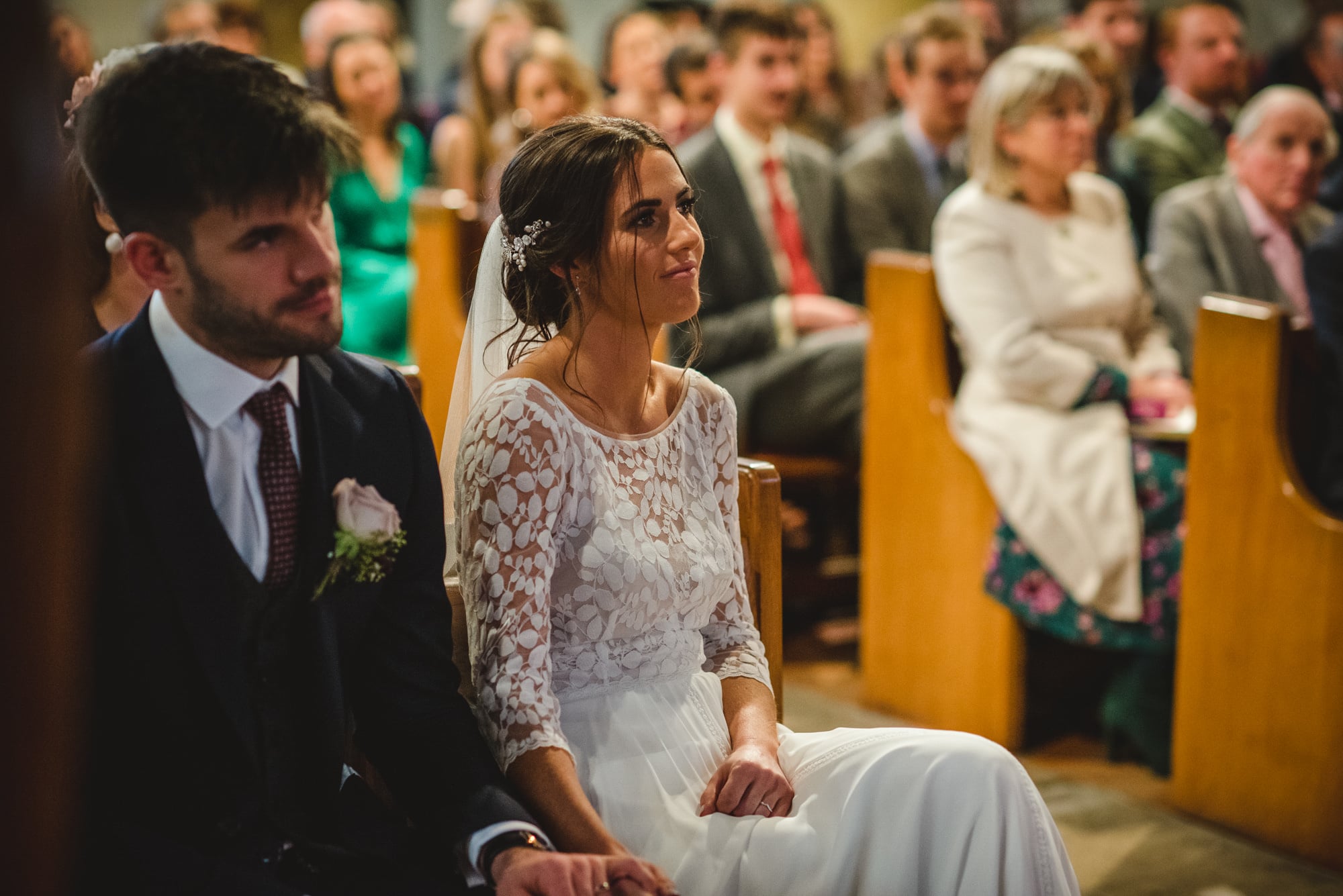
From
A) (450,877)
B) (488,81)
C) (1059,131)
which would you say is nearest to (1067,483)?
(1059,131)

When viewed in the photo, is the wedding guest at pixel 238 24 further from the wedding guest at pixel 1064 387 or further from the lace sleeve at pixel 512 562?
the lace sleeve at pixel 512 562

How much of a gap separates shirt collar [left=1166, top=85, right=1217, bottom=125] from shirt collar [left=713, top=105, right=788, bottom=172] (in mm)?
1676

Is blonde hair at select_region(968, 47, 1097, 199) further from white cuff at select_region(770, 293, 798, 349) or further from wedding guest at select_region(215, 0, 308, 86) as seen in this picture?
wedding guest at select_region(215, 0, 308, 86)

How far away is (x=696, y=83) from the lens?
15.6ft

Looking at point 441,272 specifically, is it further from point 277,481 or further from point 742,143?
point 277,481

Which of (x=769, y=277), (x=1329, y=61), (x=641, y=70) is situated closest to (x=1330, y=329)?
(x=769, y=277)

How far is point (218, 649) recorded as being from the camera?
1145 mm

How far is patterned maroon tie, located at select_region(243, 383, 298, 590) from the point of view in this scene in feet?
3.96

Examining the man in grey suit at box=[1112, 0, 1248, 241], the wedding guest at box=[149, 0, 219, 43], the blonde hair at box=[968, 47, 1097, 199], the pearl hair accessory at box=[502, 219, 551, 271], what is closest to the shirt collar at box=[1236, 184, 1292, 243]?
the blonde hair at box=[968, 47, 1097, 199]

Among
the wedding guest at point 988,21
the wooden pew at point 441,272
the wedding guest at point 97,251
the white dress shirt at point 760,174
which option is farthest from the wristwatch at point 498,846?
the wedding guest at point 988,21

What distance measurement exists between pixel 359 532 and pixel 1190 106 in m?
4.35

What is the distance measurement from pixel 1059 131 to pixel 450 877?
2578 mm

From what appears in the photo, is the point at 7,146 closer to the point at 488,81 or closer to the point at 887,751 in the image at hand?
the point at 887,751

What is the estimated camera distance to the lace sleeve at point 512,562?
1414 mm
